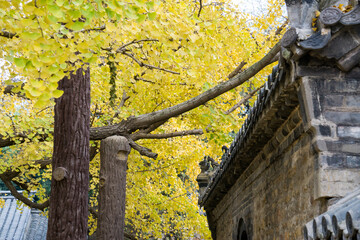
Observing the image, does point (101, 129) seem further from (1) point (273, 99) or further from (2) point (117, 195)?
(1) point (273, 99)

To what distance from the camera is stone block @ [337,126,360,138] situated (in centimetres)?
456

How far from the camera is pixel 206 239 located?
65.4 feet

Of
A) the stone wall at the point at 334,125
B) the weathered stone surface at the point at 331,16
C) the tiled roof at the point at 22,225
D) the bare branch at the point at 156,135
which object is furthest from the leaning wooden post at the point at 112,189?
the tiled roof at the point at 22,225

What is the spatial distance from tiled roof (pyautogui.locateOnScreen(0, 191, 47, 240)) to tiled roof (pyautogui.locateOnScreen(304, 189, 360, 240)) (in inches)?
A: 685

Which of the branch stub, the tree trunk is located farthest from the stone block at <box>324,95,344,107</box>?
the branch stub

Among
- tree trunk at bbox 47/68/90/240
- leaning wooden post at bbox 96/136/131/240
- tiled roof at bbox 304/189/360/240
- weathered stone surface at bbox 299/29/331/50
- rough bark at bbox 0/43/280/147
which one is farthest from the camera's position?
leaning wooden post at bbox 96/136/131/240

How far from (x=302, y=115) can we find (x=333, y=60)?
2.00 feet

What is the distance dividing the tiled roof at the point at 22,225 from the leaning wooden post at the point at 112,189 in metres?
12.0

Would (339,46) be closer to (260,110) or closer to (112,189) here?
(260,110)

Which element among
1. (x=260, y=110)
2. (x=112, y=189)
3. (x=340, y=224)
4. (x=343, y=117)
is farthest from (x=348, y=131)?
(x=112, y=189)

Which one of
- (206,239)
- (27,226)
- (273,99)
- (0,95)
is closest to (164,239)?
(206,239)

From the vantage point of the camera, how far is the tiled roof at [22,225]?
1973cm

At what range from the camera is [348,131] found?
459cm

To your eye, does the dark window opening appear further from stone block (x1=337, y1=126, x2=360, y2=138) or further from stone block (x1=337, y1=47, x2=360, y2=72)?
stone block (x1=337, y1=47, x2=360, y2=72)
